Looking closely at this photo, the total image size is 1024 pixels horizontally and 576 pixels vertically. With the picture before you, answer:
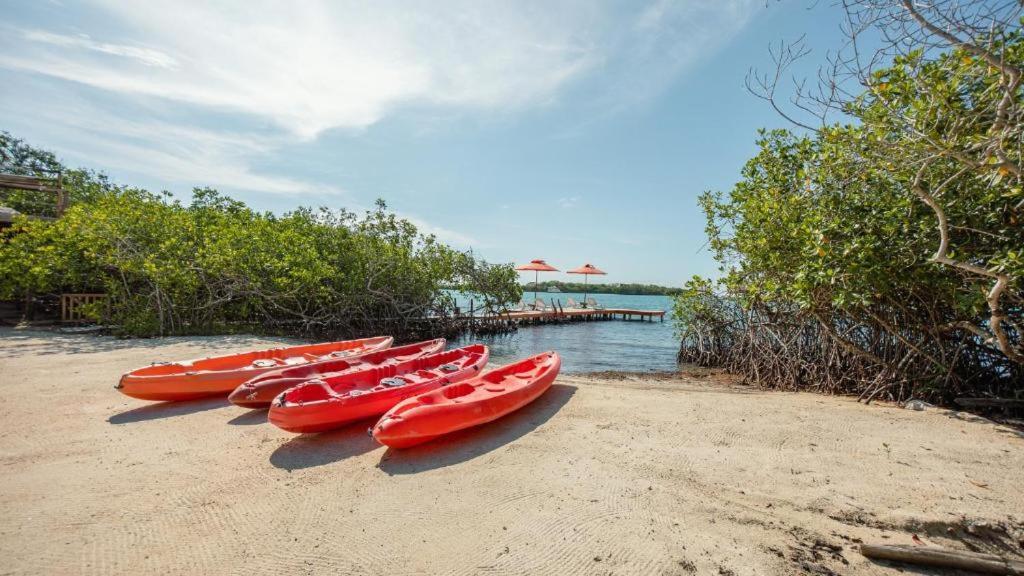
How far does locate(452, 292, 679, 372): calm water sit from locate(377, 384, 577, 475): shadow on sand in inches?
241

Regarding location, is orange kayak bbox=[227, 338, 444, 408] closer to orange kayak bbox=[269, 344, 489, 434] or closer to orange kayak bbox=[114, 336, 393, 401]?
orange kayak bbox=[269, 344, 489, 434]

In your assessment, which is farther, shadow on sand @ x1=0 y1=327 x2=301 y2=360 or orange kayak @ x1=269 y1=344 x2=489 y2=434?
shadow on sand @ x1=0 y1=327 x2=301 y2=360

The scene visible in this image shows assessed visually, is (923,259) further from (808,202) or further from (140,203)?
(140,203)

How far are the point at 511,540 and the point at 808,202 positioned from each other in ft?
21.7

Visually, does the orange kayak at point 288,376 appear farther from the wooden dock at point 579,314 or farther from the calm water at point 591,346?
the wooden dock at point 579,314

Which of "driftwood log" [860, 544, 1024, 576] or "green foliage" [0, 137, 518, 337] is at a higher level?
"green foliage" [0, 137, 518, 337]

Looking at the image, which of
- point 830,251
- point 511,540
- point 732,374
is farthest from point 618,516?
point 732,374

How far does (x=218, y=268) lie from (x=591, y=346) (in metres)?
12.7

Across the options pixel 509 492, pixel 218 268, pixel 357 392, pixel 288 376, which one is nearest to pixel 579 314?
pixel 218 268

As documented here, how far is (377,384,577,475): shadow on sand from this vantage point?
14.0 ft

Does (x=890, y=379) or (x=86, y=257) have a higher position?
(x=86, y=257)

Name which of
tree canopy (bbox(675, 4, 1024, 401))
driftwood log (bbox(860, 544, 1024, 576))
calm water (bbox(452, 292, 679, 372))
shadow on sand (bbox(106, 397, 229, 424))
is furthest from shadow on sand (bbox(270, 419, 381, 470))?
calm water (bbox(452, 292, 679, 372))

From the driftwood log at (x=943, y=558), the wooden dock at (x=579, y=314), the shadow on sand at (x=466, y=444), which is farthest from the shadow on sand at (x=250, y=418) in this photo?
the wooden dock at (x=579, y=314)

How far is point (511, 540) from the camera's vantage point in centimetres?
301
